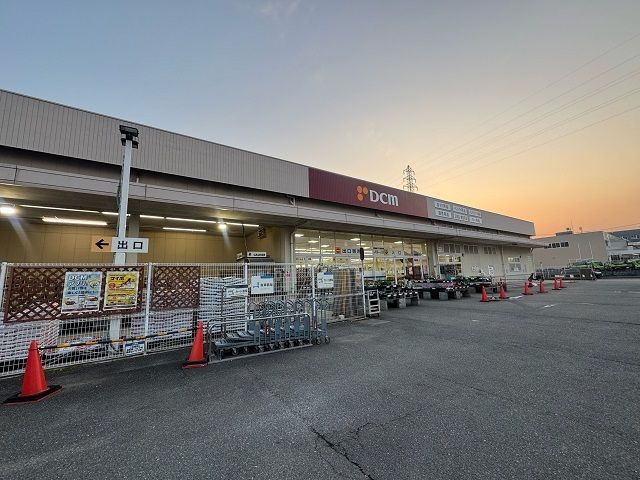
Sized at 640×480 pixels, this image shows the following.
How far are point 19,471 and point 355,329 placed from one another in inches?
295

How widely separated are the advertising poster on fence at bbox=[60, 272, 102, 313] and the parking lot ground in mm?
1285

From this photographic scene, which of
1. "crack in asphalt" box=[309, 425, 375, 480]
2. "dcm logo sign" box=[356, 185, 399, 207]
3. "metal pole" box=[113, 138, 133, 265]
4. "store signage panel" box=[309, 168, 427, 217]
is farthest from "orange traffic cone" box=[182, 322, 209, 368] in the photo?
"dcm logo sign" box=[356, 185, 399, 207]

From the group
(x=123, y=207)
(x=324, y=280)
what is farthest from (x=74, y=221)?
(x=324, y=280)

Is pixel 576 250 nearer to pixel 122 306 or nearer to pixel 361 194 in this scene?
pixel 361 194

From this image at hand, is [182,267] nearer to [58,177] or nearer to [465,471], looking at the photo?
[58,177]

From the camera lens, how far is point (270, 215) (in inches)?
496

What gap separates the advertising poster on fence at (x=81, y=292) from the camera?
5930 millimetres

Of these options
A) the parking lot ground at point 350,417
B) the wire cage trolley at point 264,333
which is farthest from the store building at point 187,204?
the parking lot ground at point 350,417

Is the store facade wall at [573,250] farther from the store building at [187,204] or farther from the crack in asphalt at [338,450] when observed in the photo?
the crack in asphalt at [338,450]

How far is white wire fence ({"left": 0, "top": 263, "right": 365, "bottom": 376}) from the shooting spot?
569 cm

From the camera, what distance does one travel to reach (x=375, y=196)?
57.2 ft

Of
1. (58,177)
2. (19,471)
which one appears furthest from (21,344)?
(58,177)

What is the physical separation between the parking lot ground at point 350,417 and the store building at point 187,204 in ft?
22.2

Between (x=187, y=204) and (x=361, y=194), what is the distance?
9.70 m
